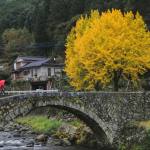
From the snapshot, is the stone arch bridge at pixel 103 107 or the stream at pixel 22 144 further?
the stream at pixel 22 144

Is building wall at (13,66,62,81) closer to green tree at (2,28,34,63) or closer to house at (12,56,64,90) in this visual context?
house at (12,56,64,90)

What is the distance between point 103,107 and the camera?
166 feet

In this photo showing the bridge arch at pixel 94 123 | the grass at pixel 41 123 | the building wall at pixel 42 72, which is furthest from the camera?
the building wall at pixel 42 72

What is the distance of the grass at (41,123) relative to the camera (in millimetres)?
69831

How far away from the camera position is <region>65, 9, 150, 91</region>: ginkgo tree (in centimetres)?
6419

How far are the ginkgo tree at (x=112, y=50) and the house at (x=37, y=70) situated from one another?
121 ft

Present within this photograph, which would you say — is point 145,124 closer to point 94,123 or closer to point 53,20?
point 94,123

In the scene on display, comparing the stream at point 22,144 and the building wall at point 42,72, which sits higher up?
the building wall at point 42,72

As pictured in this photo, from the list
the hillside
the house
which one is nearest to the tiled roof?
the house

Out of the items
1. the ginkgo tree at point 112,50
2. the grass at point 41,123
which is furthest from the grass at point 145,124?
the grass at point 41,123

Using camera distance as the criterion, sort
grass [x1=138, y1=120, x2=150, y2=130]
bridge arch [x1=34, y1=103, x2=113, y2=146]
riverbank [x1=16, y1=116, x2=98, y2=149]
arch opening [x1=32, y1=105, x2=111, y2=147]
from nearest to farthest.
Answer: grass [x1=138, y1=120, x2=150, y2=130], bridge arch [x1=34, y1=103, x2=113, y2=146], arch opening [x1=32, y1=105, x2=111, y2=147], riverbank [x1=16, y1=116, x2=98, y2=149]

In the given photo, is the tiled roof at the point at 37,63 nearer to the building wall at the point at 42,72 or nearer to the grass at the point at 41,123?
the building wall at the point at 42,72

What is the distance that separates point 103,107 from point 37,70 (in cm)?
6969

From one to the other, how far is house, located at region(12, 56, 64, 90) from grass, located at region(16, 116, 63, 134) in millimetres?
16153
